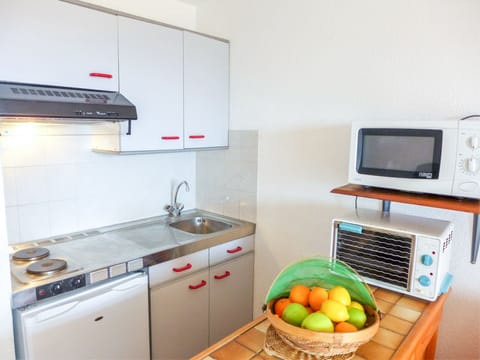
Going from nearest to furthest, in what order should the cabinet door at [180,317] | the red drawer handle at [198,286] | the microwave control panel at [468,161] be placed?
the microwave control panel at [468,161], the cabinet door at [180,317], the red drawer handle at [198,286]

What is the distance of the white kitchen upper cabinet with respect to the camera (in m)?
1.58

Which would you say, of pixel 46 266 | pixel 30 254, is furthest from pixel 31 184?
pixel 46 266

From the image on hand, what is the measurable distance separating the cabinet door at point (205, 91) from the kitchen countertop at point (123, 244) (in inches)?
23.0

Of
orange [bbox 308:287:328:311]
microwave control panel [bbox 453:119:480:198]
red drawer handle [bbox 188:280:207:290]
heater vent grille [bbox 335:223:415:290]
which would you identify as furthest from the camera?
red drawer handle [bbox 188:280:207:290]

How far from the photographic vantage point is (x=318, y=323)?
3.26 ft

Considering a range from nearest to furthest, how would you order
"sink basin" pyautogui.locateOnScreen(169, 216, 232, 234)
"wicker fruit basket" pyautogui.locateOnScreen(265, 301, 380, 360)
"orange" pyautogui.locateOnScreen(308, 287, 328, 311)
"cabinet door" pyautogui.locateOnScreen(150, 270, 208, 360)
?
1. "wicker fruit basket" pyautogui.locateOnScreen(265, 301, 380, 360)
2. "orange" pyautogui.locateOnScreen(308, 287, 328, 311)
3. "cabinet door" pyautogui.locateOnScreen(150, 270, 208, 360)
4. "sink basin" pyautogui.locateOnScreen(169, 216, 232, 234)

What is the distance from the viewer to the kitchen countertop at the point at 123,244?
1715mm

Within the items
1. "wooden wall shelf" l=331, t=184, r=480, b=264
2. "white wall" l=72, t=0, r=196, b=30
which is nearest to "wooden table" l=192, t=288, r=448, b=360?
"wooden wall shelf" l=331, t=184, r=480, b=264

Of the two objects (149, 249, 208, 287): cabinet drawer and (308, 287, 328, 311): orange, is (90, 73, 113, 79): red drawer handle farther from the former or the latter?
(308, 287, 328, 311): orange

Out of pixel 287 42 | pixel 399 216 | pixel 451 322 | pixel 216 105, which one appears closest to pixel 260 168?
pixel 216 105

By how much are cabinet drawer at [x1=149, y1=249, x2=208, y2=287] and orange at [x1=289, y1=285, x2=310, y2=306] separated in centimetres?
99

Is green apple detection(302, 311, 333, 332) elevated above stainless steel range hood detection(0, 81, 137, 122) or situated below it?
below

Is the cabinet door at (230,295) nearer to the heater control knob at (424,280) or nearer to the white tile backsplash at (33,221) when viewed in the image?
the white tile backsplash at (33,221)

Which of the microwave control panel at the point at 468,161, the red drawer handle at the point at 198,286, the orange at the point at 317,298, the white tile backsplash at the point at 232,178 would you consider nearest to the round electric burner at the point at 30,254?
the red drawer handle at the point at 198,286
